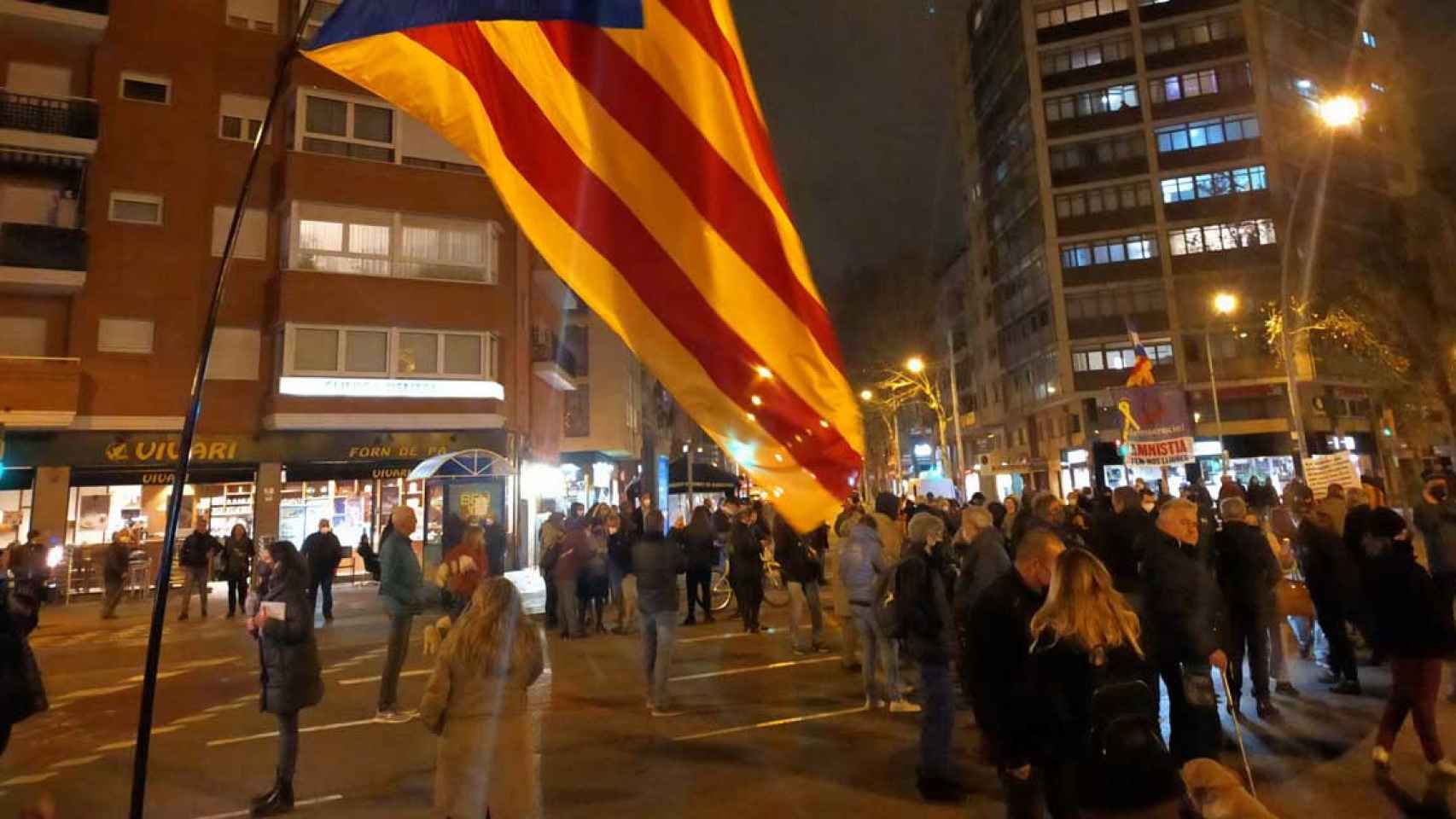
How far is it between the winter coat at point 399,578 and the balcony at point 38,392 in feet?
56.1

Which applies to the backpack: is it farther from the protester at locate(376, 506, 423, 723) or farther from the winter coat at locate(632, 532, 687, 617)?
the protester at locate(376, 506, 423, 723)

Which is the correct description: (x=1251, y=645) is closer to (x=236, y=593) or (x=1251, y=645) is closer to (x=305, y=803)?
(x=305, y=803)

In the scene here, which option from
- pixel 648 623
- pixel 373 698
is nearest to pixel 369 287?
pixel 373 698

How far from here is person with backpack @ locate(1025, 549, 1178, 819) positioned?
3.15 m

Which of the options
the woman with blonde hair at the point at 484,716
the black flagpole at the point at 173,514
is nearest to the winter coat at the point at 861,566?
the woman with blonde hair at the point at 484,716

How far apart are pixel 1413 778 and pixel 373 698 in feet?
31.5

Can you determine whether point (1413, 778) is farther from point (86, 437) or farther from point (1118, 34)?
point (1118, 34)

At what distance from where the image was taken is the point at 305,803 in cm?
586

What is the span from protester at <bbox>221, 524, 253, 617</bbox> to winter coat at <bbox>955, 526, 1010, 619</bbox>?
1517cm

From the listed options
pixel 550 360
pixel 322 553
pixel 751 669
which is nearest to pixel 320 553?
pixel 322 553

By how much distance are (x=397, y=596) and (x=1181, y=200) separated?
5407 centimetres

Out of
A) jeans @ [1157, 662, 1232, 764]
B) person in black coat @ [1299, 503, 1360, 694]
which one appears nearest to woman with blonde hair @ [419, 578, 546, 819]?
jeans @ [1157, 662, 1232, 764]

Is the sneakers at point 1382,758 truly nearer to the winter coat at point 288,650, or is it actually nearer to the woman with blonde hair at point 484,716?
the woman with blonde hair at point 484,716

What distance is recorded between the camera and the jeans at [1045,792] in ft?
11.9
